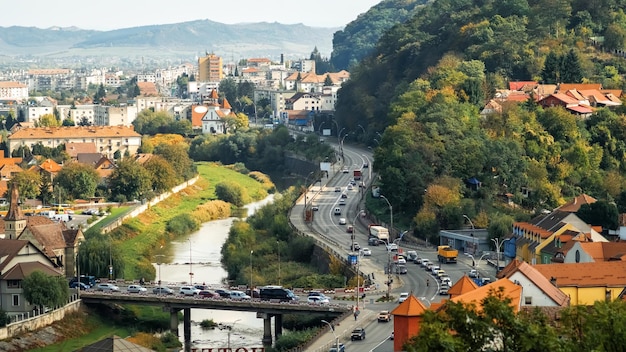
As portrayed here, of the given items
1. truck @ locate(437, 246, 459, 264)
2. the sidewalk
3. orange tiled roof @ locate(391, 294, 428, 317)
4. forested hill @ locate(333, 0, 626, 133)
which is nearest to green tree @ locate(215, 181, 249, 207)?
forested hill @ locate(333, 0, 626, 133)

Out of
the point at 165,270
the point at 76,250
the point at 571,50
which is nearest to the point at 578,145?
the point at 571,50

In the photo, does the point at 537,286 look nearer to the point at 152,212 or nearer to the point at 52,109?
the point at 152,212

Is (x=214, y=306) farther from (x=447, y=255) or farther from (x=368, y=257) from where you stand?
(x=447, y=255)

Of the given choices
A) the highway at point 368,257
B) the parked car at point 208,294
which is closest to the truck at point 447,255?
the highway at point 368,257

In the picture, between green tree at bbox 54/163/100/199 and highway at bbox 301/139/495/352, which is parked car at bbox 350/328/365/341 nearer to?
highway at bbox 301/139/495/352

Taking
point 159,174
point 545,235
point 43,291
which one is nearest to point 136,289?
point 43,291

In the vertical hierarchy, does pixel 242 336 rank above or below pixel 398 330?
below
